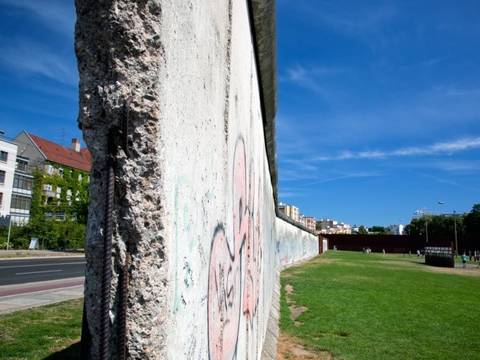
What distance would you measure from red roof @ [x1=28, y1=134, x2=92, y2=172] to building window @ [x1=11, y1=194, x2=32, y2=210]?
590 centimetres

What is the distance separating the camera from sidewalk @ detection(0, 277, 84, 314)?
29.6 feet

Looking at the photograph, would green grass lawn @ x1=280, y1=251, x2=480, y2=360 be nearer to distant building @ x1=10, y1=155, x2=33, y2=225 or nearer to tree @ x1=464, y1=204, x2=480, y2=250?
distant building @ x1=10, y1=155, x2=33, y2=225

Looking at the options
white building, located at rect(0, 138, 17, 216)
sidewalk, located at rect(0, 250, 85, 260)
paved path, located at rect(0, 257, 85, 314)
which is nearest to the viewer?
paved path, located at rect(0, 257, 85, 314)

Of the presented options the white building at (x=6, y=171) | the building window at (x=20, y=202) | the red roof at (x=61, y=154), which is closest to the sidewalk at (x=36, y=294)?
the white building at (x=6, y=171)

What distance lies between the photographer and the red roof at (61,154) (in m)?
52.8

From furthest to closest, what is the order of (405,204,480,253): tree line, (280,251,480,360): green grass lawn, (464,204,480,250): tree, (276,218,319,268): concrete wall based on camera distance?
(405,204,480,253): tree line → (464,204,480,250): tree → (276,218,319,268): concrete wall → (280,251,480,360): green grass lawn

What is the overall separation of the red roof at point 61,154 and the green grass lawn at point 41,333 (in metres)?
47.6

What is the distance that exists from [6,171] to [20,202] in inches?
191

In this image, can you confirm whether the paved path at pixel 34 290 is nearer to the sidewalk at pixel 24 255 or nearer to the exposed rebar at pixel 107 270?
the exposed rebar at pixel 107 270

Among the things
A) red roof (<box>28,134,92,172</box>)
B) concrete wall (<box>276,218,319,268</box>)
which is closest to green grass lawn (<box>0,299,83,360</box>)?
concrete wall (<box>276,218,319,268</box>)

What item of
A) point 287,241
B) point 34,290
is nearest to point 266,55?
point 34,290

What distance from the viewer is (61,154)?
55.7 metres

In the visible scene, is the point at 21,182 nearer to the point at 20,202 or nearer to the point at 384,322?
the point at 20,202

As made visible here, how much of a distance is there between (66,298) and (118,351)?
1031cm
